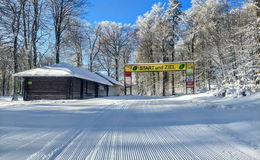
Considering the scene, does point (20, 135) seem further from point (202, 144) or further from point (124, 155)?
point (202, 144)

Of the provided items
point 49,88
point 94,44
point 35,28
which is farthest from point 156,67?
point 35,28

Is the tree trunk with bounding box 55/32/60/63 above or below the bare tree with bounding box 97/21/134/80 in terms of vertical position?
below

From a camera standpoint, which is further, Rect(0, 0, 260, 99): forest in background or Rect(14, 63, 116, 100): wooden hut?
Rect(14, 63, 116, 100): wooden hut

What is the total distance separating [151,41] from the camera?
25.9 metres

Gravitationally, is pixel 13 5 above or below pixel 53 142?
above

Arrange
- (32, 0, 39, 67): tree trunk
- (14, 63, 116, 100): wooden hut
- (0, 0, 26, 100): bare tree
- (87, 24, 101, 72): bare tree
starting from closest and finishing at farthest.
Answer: (14, 63, 116, 100): wooden hut, (0, 0, 26, 100): bare tree, (32, 0, 39, 67): tree trunk, (87, 24, 101, 72): bare tree

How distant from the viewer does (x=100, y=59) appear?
29.6m

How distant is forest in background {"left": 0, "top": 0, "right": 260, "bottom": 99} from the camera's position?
7.29 metres

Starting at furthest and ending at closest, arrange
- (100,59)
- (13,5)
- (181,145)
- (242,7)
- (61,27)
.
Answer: (100,59) < (61,27) < (13,5) < (242,7) < (181,145)

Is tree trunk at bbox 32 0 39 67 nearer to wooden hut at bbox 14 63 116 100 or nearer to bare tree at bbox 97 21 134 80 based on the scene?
wooden hut at bbox 14 63 116 100

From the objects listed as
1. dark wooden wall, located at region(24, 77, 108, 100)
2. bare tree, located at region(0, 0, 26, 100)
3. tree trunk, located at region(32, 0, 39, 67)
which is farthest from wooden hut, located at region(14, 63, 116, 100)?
tree trunk, located at region(32, 0, 39, 67)

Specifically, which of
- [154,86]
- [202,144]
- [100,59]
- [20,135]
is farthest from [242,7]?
[100,59]

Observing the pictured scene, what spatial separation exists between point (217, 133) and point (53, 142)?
284 centimetres

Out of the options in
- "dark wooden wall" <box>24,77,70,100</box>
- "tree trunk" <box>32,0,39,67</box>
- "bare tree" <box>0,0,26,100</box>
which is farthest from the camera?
"tree trunk" <box>32,0,39,67</box>
